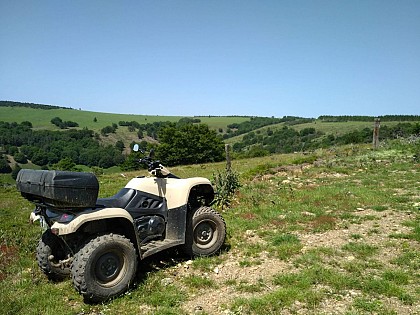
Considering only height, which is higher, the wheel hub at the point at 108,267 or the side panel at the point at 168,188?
the side panel at the point at 168,188

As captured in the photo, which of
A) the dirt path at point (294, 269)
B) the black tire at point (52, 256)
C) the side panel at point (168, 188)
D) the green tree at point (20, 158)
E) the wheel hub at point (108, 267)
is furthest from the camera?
the green tree at point (20, 158)

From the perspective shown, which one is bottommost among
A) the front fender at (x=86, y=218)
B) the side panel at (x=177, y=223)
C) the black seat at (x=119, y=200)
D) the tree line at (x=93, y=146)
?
the tree line at (x=93, y=146)

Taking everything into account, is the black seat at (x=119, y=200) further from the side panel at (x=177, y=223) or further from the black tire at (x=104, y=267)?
the side panel at (x=177, y=223)

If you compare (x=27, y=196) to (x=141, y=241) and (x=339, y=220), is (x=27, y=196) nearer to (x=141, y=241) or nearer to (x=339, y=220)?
(x=141, y=241)

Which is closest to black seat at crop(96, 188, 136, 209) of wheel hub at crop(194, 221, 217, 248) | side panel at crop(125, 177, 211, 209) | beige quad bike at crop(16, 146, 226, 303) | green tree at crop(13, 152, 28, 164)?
beige quad bike at crop(16, 146, 226, 303)

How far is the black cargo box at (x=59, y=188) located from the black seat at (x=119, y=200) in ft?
1.54

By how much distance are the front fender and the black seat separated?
28cm

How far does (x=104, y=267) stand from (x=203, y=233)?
1.96 m

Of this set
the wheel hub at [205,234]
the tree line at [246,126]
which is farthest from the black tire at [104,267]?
the tree line at [246,126]

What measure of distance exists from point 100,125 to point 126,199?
11531cm

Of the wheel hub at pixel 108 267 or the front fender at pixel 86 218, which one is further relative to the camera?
the wheel hub at pixel 108 267

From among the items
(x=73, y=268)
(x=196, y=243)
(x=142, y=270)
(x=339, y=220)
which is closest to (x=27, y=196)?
(x=73, y=268)

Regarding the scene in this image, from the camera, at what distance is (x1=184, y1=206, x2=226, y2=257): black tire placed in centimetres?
548

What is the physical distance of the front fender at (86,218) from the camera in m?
3.98
